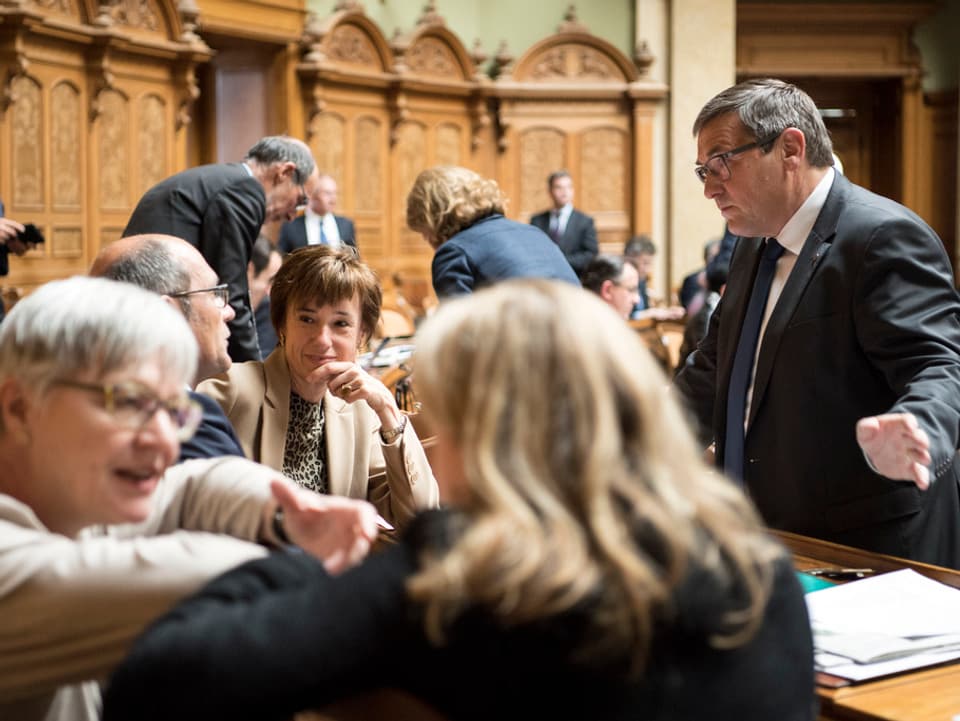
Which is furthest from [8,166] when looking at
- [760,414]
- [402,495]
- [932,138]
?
[932,138]

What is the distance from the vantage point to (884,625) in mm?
1928

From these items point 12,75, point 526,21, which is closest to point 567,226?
point 526,21

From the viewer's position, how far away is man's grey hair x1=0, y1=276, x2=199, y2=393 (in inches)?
56.5

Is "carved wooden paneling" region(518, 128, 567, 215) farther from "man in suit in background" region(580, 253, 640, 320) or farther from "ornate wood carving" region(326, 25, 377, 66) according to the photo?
"man in suit in background" region(580, 253, 640, 320)

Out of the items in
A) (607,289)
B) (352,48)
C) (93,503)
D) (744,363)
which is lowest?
(93,503)

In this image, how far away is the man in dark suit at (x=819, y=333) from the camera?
258 centimetres

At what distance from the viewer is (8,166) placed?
724 cm

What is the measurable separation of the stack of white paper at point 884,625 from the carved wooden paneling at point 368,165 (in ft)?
29.1

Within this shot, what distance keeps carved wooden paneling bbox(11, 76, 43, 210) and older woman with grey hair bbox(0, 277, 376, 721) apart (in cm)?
630

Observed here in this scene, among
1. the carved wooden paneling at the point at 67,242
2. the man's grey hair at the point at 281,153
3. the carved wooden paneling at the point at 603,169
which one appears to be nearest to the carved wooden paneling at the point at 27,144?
the carved wooden paneling at the point at 67,242

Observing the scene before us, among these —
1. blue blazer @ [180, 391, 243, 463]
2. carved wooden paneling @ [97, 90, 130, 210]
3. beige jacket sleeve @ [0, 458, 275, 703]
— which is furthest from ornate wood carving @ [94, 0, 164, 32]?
beige jacket sleeve @ [0, 458, 275, 703]

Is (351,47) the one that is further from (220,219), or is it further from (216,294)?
(216,294)

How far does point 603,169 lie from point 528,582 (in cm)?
1136

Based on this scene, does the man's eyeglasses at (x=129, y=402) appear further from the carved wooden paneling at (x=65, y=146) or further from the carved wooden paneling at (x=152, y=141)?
the carved wooden paneling at (x=152, y=141)
